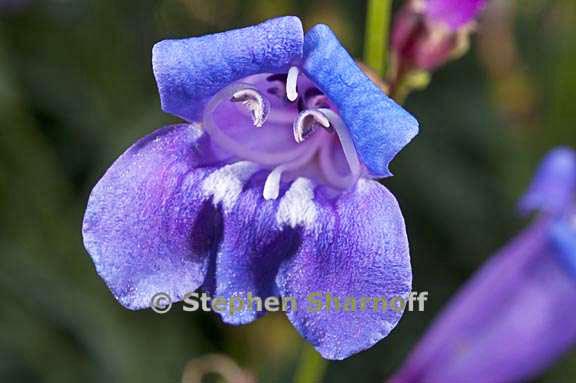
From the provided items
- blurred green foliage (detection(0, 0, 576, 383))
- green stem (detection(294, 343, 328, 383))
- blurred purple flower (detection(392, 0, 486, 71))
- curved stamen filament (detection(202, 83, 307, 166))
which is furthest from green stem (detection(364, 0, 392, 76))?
blurred green foliage (detection(0, 0, 576, 383))

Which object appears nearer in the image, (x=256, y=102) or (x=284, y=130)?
(x=256, y=102)

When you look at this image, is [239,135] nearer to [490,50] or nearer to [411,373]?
[411,373]

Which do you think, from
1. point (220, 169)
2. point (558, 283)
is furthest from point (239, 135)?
point (558, 283)

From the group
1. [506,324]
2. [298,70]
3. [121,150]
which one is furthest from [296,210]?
[121,150]

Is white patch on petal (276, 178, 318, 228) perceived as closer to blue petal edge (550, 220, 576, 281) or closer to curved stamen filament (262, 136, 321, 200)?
curved stamen filament (262, 136, 321, 200)

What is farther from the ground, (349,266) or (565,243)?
(349,266)

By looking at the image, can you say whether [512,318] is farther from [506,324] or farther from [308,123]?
[308,123]

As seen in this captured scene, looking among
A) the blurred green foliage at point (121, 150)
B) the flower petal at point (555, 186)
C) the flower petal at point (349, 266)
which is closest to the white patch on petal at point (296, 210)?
the flower petal at point (349, 266)
